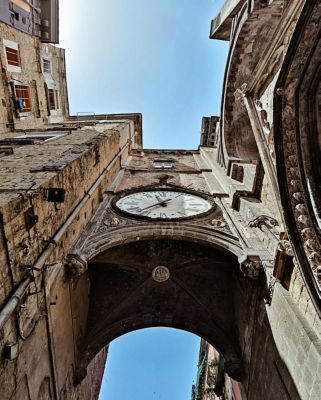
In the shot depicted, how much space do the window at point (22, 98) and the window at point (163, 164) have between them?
7.06m

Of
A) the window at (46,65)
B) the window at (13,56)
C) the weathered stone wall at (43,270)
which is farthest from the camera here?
the window at (46,65)

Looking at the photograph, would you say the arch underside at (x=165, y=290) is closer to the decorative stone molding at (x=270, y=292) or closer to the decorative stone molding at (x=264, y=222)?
the decorative stone molding at (x=264, y=222)

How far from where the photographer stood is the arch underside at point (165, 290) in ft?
29.4

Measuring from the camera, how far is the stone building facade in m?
5.01

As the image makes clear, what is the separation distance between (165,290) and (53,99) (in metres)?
15.0

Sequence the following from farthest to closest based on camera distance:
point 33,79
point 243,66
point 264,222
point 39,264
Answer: point 33,79 → point 243,66 → point 264,222 → point 39,264

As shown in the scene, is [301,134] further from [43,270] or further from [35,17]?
[35,17]

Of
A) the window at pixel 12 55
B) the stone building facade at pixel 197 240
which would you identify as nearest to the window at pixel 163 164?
the stone building facade at pixel 197 240

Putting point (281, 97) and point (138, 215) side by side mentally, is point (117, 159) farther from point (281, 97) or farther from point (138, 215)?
point (281, 97)

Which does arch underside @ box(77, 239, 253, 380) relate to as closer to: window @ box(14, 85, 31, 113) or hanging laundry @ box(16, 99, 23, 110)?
hanging laundry @ box(16, 99, 23, 110)

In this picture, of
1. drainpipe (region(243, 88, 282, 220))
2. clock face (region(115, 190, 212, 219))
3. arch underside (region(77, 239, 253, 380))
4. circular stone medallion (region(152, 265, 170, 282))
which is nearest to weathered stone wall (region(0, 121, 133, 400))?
arch underside (region(77, 239, 253, 380))

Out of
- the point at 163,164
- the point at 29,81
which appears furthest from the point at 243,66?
the point at 29,81

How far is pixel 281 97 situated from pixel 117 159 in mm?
8202

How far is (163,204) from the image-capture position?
9.69 metres
